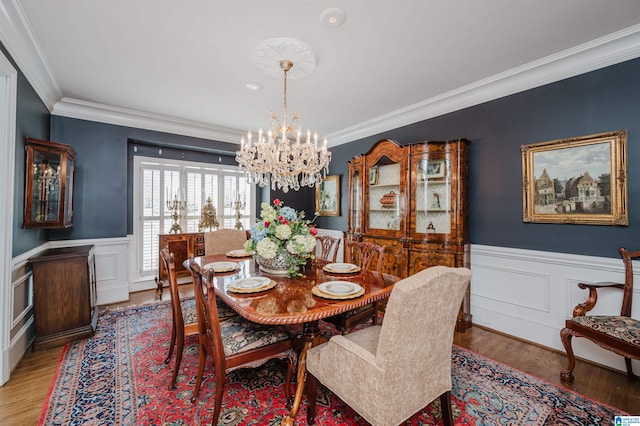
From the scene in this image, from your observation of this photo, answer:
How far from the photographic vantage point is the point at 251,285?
181 centimetres

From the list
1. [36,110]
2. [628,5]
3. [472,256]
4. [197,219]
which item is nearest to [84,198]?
[36,110]

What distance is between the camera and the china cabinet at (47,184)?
8.23 feet

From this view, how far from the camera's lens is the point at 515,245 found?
281 centimetres

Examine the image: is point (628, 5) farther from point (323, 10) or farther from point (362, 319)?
point (362, 319)

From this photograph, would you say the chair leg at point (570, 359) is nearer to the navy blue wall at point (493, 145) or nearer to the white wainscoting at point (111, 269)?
the navy blue wall at point (493, 145)

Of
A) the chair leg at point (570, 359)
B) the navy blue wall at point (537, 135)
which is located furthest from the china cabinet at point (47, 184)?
the chair leg at point (570, 359)

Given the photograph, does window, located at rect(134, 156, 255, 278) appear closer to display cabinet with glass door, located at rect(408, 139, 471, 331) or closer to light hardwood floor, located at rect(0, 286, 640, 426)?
light hardwood floor, located at rect(0, 286, 640, 426)

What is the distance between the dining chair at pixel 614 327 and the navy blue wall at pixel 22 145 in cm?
451

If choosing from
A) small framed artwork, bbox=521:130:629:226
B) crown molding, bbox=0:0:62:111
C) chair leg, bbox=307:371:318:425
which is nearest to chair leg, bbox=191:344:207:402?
chair leg, bbox=307:371:318:425

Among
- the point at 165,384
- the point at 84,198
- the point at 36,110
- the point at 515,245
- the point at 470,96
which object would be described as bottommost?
the point at 165,384

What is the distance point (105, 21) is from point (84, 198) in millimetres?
2593

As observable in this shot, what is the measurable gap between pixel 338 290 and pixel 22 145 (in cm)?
311

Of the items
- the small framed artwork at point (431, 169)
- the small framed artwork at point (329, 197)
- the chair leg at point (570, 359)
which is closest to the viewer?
the chair leg at point (570, 359)

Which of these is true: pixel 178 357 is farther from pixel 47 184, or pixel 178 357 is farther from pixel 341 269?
pixel 47 184
